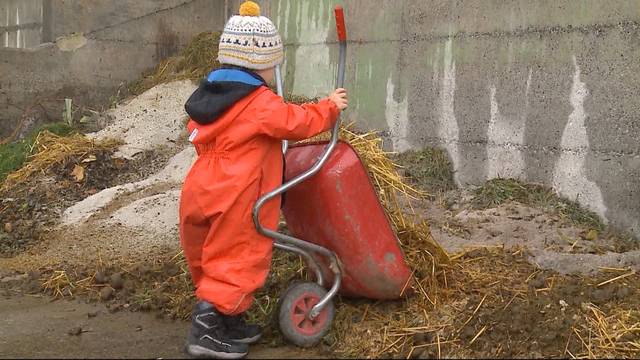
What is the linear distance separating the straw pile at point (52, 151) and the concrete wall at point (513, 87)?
91.7 inches

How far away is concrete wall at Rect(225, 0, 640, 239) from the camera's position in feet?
13.8

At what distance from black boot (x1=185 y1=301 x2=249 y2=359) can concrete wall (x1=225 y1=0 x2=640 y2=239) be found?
2.26 metres

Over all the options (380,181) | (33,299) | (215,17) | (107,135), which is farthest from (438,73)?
(215,17)

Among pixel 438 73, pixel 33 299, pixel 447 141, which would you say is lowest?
pixel 33 299

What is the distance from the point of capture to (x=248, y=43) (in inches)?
128

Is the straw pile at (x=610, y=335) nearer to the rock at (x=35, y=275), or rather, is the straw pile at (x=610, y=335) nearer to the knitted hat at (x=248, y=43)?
the knitted hat at (x=248, y=43)

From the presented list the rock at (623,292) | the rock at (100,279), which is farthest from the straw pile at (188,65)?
the rock at (623,292)

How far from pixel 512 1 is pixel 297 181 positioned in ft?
7.94

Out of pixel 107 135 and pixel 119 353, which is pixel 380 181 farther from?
pixel 107 135

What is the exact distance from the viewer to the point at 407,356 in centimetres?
316

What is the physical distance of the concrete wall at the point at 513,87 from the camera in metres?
4.20

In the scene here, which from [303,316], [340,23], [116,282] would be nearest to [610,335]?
[303,316]

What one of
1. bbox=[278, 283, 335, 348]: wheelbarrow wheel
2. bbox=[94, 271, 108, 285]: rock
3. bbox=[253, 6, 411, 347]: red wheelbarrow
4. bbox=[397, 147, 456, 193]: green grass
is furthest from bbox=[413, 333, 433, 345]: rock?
bbox=[397, 147, 456, 193]: green grass

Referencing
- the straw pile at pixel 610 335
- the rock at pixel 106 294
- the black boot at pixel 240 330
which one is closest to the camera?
the straw pile at pixel 610 335
